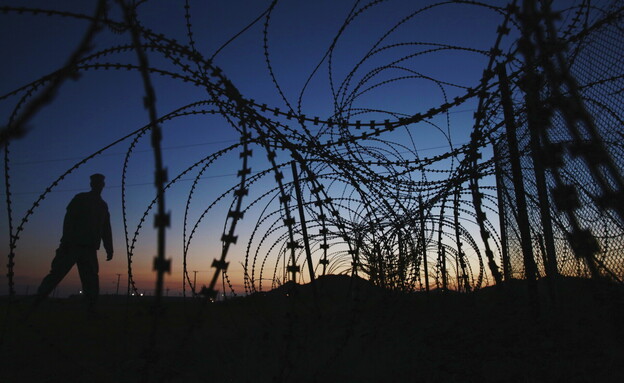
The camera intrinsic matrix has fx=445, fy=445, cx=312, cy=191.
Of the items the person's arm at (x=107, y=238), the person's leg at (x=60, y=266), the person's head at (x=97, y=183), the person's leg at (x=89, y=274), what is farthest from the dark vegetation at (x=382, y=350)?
the person's head at (x=97, y=183)

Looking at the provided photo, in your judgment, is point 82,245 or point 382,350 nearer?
point 382,350

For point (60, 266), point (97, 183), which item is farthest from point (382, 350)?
point (97, 183)

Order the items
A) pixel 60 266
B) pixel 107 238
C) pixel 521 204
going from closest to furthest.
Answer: pixel 521 204, pixel 60 266, pixel 107 238

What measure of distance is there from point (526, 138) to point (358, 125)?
Answer: 2.85 meters

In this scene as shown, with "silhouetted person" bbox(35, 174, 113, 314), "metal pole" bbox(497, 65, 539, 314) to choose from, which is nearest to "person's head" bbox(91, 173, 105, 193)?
"silhouetted person" bbox(35, 174, 113, 314)

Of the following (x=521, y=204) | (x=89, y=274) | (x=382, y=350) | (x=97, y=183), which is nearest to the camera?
(x=521, y=204)

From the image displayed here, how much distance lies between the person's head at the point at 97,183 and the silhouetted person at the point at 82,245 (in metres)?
0.14

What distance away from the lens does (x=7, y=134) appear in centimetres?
171

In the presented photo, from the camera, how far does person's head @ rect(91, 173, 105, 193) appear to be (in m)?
7.50

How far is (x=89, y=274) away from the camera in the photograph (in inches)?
272

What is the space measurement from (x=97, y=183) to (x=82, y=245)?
1152 millimetres

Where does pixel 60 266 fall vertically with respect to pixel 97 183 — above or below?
below

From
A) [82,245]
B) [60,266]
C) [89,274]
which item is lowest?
[89,274]

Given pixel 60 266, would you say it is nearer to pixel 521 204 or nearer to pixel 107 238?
pixel 107 238
